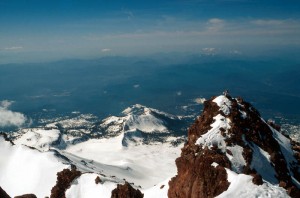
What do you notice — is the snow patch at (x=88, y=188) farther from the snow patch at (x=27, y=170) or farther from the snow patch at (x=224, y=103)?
the snow patch at (x=224, y=103)

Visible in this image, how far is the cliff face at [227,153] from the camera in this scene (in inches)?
2201

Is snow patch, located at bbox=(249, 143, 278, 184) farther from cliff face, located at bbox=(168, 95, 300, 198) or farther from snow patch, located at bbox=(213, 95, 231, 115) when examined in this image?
snow patch, located at bbox=(213, 95, 231, 115)

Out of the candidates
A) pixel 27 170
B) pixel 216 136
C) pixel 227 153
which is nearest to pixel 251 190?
pixel 227 153

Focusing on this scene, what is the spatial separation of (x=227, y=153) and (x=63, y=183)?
155 ft

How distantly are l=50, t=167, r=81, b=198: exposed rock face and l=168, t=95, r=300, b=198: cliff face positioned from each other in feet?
119

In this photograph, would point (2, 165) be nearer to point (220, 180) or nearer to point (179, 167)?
point (179, 167)

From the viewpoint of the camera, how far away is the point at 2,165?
159250 millimetres

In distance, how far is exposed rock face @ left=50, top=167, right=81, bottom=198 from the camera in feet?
312

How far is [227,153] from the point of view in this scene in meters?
67.7

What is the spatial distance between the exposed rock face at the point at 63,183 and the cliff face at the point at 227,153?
36398 millimetres

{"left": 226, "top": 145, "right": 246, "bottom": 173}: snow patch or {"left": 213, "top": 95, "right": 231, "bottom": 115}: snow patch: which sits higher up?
{"left": 213, "top": 95, "right": 231, "bottom": 115}: snow patch

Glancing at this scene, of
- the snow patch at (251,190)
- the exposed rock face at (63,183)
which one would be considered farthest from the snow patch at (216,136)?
the exposed rock face at (63,183)

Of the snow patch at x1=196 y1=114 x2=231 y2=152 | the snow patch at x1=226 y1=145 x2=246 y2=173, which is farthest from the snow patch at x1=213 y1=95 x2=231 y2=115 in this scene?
the snow patch at x1=226 y1=145 x2=246 y2=173

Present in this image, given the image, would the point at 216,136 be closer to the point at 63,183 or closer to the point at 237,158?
the point at 237,158
